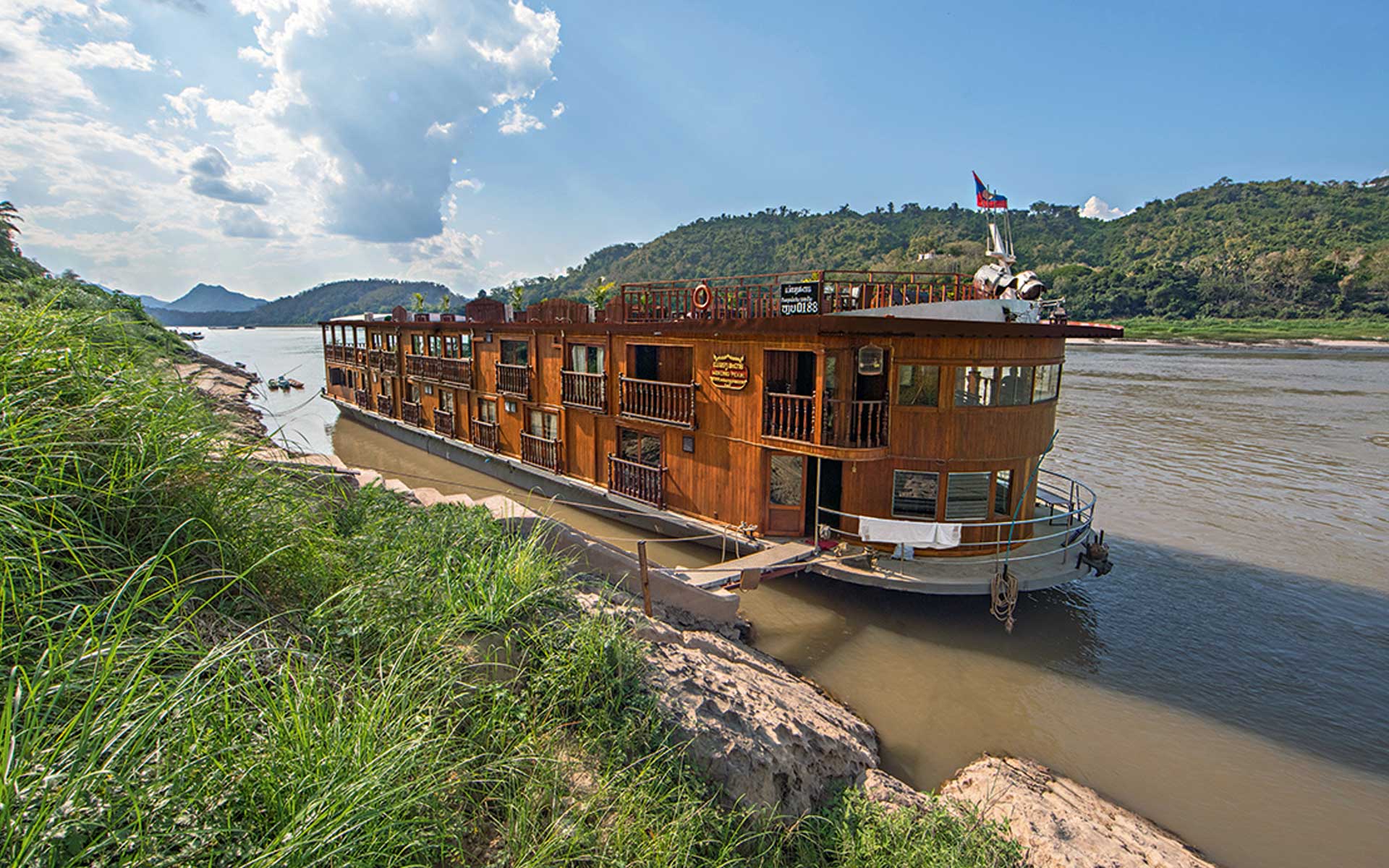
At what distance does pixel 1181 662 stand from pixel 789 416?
26.3 feet

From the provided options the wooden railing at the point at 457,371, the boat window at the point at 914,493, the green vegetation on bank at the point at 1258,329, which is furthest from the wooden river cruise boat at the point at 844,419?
the green vegetation on bank at the point at 1258,329

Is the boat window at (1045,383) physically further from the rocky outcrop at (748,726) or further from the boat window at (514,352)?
the boat window at (514,352)

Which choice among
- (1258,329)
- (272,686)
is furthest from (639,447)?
(1258,329)

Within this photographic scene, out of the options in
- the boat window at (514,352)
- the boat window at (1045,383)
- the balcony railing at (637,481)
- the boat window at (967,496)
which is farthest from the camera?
the boat window at (514,352)

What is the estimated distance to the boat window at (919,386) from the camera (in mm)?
11516

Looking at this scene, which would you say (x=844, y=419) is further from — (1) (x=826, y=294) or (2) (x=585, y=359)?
(2) (x=585, y=359)

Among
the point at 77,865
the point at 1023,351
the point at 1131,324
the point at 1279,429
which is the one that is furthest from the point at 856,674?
the point at 1131,324

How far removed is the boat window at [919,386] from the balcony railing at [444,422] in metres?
16.8

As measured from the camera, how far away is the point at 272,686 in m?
4.00

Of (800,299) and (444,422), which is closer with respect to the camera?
(800,299)

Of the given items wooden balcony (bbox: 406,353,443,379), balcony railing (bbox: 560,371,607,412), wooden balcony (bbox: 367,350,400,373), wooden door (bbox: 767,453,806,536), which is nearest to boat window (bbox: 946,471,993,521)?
wooden door (bbox: 767,453,806,536)

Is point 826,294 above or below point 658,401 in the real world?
above

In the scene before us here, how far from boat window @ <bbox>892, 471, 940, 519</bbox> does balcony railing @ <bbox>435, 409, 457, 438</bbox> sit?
16.6 m

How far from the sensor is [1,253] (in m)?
25.4
